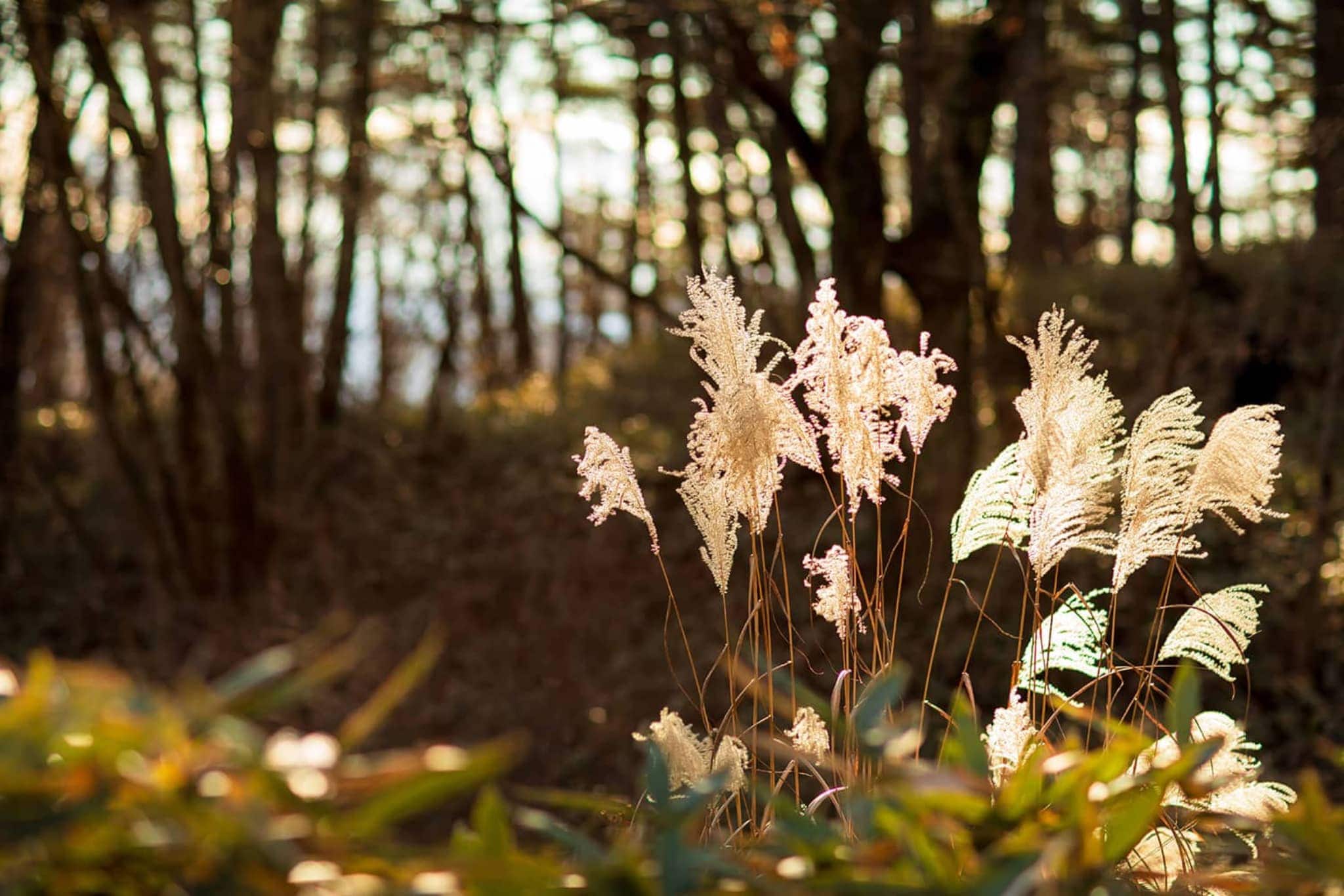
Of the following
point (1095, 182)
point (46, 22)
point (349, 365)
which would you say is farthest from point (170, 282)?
point (1095, 182)

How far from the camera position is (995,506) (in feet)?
6.58

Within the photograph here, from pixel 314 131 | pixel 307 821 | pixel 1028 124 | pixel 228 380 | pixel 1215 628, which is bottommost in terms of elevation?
pixel 1215 628

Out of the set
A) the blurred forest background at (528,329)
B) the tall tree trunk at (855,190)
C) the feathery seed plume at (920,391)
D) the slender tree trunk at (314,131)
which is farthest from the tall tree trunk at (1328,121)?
the slender tree trunk at (314,131)

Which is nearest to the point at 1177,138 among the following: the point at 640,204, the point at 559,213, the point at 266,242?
the point at 266,242

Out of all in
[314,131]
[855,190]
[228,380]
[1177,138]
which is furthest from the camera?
[314,131]

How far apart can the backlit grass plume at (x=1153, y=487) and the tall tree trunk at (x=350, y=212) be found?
233 inches

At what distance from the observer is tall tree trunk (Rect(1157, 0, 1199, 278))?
5.07m

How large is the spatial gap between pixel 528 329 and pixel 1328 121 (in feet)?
22.8

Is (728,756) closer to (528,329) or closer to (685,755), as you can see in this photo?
(685,755)

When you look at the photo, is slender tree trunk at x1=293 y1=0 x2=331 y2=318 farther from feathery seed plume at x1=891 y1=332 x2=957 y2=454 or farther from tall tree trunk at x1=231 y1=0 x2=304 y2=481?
feathery seed plume at x1=891 y1=332 x2=957 y2=454

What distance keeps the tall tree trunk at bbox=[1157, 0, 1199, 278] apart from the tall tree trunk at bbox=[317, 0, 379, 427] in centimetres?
396

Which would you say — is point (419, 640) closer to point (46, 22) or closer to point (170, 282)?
point (170, 282)

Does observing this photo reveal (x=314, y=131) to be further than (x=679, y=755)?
Yes

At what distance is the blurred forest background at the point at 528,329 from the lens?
18.2 feet
